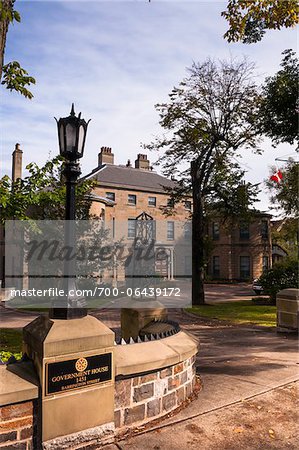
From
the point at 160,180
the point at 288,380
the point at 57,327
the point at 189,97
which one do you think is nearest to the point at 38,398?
the point at 57,327

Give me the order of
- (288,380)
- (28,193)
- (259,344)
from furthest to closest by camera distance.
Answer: (259,344), (28,193), (288,380)

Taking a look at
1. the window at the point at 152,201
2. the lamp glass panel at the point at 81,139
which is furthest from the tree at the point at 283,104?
the window at the point at 152,201

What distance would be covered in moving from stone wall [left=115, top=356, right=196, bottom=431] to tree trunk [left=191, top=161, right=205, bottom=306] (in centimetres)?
1675

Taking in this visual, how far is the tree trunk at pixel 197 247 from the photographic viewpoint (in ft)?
70.1

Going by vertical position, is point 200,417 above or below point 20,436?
below

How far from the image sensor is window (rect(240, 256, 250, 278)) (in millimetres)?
43844

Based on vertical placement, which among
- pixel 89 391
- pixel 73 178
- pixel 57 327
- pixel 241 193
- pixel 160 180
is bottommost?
pixel 89 391

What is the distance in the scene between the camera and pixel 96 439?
12.7ft

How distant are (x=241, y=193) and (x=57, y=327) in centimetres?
1987

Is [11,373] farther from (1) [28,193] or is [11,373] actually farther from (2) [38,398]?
(1) [28,193]

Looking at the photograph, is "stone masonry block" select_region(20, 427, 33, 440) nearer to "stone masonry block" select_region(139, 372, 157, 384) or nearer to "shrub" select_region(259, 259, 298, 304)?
"stone masonry block" select_region(139, 372, 157, 384)

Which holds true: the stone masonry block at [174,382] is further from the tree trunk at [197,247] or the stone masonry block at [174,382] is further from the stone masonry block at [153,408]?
the tree trunk at [197,247]

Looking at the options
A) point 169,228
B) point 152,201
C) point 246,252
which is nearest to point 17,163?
point 152,201

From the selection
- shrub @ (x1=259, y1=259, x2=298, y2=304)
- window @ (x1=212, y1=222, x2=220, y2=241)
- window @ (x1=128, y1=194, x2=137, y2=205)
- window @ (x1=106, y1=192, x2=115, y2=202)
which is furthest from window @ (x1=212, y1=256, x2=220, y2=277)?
shrub @ (x1=259, y1=259, x2=298, y2=304)
